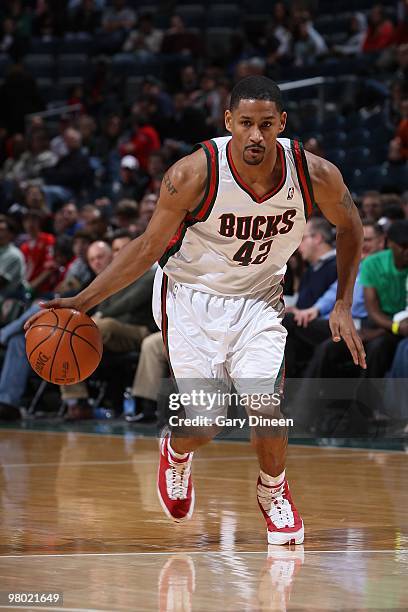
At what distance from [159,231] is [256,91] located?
615 mm

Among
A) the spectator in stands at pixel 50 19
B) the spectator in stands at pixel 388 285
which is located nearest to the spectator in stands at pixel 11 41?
the spectator in stands at pixel 50 19

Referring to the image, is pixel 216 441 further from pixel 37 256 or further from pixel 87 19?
pixel 87 19

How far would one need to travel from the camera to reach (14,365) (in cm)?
973

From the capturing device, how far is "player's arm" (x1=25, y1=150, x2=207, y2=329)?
4375mm

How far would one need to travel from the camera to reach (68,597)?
11.0 ft

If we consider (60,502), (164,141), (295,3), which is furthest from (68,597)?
(295,3)

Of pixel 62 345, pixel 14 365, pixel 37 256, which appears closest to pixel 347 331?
pixel 62 345

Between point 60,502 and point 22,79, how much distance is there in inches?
480

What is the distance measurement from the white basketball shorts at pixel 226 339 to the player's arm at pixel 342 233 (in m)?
0.24

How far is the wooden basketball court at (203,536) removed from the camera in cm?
344

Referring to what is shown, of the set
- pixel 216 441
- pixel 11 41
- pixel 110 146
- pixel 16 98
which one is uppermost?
pixel 11 41

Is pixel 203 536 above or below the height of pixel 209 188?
below

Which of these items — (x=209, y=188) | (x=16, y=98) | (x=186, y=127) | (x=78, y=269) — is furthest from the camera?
(x=16, y=98)

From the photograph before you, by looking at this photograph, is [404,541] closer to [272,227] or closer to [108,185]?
[272,227]
